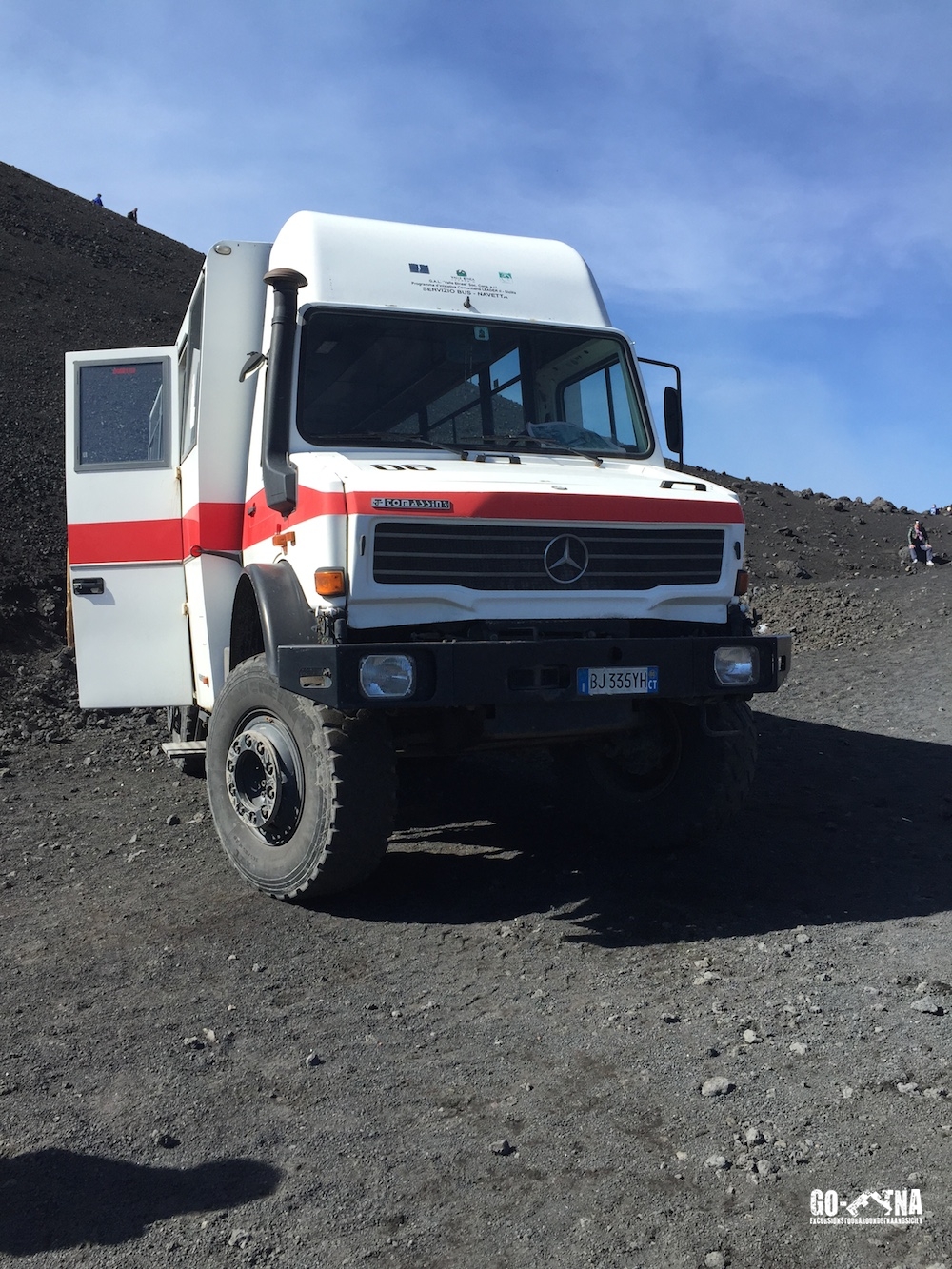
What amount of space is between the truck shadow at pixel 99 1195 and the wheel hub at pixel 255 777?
2301mm

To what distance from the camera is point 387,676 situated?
16.1 ft

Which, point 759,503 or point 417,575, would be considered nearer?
point 417,575

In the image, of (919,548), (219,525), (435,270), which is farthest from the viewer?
(919,548)

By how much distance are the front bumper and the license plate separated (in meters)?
0.02

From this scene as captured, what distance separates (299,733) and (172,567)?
2.57 meters

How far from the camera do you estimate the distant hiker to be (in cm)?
2183

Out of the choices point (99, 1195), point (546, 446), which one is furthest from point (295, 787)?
point (99, 1195)

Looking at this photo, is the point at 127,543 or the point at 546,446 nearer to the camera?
the point at 546,446

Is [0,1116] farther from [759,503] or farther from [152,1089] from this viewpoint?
[759,503]

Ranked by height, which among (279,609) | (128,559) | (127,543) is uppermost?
(127,543)

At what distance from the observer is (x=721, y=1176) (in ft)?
9.87

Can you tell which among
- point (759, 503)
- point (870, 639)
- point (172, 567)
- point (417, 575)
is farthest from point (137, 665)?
point (759, 503)

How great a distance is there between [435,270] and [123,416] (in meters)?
2.58

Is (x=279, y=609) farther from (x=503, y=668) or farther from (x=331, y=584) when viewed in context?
(x=503, y=668)
